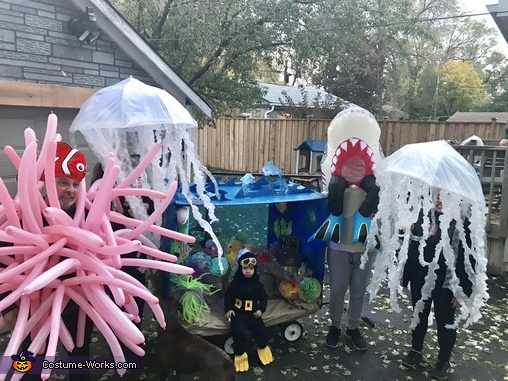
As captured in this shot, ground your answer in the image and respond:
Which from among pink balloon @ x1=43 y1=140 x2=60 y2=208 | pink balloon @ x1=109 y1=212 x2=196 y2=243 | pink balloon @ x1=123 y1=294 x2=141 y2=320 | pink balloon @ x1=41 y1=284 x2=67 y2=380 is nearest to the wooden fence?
pink balloon @ x1=109 y1=212 x2=196 y2=243

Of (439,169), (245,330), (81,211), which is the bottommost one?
(245,330)

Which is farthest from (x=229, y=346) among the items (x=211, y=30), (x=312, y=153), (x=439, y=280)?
(x=211, y=30)

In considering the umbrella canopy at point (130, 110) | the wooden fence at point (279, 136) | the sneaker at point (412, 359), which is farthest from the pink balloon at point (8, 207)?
the wooden fence at point (279, 136)

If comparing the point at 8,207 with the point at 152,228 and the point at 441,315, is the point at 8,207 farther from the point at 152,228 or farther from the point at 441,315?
the point at 441,315

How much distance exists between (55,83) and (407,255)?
4081mm

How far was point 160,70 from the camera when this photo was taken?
5.70 m

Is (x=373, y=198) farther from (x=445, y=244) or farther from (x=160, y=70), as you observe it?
(x=160, y=70)

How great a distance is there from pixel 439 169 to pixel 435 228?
511mm

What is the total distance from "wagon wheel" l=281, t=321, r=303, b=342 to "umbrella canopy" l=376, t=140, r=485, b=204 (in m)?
1.67

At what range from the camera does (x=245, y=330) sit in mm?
3441

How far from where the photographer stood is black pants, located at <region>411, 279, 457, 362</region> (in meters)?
3.25

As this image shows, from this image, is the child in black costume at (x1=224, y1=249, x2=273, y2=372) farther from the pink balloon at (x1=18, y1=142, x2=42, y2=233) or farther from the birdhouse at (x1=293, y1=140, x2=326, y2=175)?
the birdhouse at (x1=293, y1=140, x2=326, y2=175)

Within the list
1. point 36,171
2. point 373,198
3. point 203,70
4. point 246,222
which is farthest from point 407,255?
point 203,70

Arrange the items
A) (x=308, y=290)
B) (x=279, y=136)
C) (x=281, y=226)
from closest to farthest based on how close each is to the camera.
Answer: (x=308, y=290) → (x=281, y=226) → (x=279, y=136)
